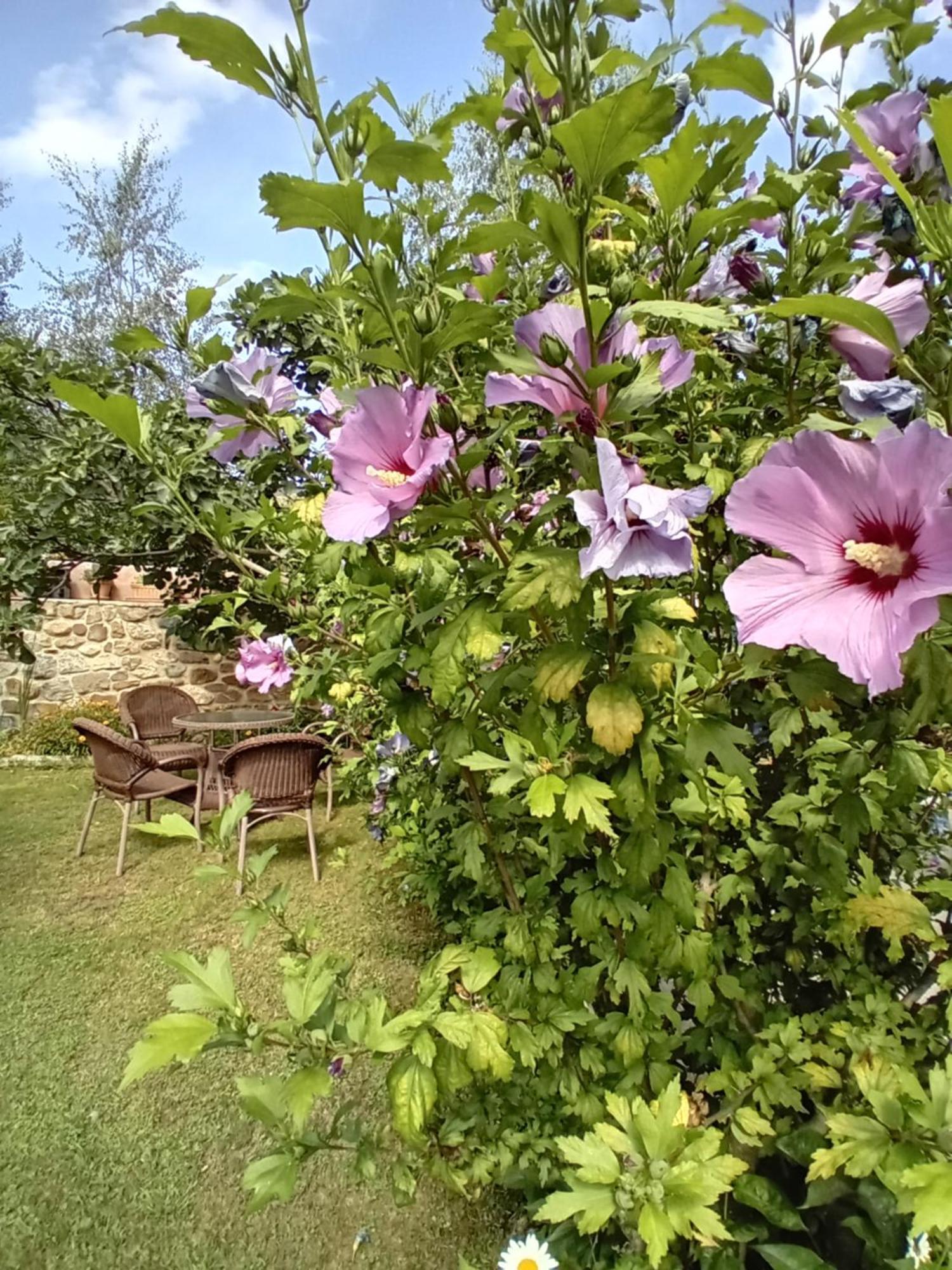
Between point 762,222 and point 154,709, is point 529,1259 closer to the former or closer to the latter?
point 762,222

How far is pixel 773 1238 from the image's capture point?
1411 millimetres

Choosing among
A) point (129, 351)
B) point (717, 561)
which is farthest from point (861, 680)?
point (129, 351)

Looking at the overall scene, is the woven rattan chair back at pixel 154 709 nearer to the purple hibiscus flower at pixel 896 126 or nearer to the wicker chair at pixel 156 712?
the wicker chair at pixel 156 712

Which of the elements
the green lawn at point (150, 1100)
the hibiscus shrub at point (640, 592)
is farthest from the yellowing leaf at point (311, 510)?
the green lawn at point (150, 1100)

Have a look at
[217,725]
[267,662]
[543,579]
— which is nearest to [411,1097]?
[543,579]

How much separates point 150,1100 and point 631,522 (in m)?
Answer: 2.95

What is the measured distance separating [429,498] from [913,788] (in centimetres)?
64

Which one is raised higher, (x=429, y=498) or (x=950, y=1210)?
(x=429, y=498)

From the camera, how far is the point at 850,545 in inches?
22.0

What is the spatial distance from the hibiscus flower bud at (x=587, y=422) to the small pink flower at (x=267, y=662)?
157 cm

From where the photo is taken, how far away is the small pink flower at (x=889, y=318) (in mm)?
631

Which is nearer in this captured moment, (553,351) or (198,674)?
(553,351)

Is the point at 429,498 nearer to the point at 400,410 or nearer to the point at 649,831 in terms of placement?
the point at 400,410

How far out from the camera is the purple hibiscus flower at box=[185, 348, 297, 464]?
1077 mm
